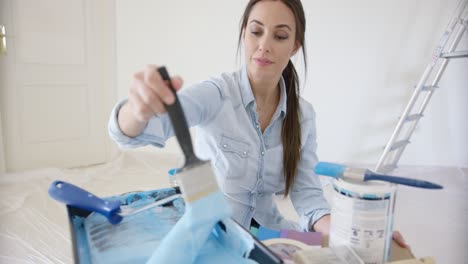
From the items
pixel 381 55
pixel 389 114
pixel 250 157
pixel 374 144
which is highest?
pixel 381 55

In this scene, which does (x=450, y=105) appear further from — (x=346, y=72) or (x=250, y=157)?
(x=250, y=157)

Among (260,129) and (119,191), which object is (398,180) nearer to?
(260,129)

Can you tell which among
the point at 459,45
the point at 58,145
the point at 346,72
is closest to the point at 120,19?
the point at 58,145

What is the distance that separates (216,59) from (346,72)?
83 cm

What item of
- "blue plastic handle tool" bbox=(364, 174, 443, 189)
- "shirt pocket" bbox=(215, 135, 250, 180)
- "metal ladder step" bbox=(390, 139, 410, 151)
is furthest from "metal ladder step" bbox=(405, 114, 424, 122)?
"blue plastic handle tool" bbox=(364, 174, 443, 189)

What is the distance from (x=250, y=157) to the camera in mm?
762

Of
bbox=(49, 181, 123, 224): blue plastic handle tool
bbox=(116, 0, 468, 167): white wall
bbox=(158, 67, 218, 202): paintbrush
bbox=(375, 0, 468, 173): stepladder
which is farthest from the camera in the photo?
bbox=(116, 0, 468, 167): white wall

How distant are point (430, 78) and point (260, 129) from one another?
148 cm

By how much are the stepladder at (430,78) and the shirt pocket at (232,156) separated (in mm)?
945

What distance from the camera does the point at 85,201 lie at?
1.45ft

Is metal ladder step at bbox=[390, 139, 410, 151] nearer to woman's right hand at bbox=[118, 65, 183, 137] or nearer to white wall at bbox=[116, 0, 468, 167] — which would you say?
white wall at bbox=[116, 0, 468, 167]

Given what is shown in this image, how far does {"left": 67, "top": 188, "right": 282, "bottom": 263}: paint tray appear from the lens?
374 millimetres

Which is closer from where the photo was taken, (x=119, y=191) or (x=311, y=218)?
(x=311, y=218)

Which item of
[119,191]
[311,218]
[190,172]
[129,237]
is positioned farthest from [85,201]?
[119,191]
